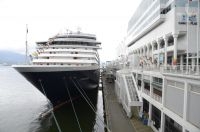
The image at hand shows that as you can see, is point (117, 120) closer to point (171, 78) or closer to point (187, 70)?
point (171, 78)

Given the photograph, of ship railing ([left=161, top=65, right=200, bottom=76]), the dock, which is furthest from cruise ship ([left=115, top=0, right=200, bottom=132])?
the dock

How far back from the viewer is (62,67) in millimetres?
29469

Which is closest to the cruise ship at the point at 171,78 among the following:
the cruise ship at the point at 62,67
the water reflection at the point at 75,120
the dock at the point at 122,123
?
the dock at the point at 122,123

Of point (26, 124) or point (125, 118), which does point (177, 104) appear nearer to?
point (125, 118)

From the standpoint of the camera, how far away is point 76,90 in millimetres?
34406

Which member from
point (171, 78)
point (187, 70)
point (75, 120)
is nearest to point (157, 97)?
point (171, 78)

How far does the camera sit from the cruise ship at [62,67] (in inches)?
1133

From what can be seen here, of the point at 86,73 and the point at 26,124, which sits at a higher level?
the point at 86,73

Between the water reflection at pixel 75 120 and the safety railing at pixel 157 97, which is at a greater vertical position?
the safety railing at pixel 157 97

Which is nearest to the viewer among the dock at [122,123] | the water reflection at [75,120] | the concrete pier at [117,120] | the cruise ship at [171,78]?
the cruise ship at [171,78]

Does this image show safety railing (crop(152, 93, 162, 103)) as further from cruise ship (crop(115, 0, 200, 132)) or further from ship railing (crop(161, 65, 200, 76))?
ship railing (crop(161, 65, 200, 76))

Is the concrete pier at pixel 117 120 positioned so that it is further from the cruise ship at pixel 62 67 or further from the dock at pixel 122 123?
the cruise ship at pixel 62 67

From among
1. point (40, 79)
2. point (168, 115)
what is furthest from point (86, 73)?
point (168, 115)

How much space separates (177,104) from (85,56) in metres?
23.5
